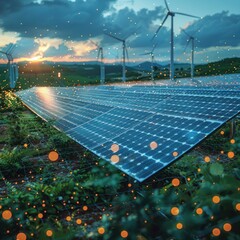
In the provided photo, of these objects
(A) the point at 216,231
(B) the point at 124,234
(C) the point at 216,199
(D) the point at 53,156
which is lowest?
(D) the point at 53,156

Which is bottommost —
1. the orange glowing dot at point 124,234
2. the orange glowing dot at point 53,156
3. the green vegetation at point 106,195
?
the orange glowing dot at point 53,156

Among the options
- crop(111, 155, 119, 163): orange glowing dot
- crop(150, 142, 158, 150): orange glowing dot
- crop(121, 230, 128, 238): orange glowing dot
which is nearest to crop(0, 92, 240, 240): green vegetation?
crop(121, 230, 128, 238): orange glowing dot

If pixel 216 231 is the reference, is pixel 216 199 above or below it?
above

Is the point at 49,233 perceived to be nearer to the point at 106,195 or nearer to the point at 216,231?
the point at 216,231

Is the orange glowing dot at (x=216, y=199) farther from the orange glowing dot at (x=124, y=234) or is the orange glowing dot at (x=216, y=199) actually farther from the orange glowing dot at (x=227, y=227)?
the orange glowing dot at (x=124, y=234)

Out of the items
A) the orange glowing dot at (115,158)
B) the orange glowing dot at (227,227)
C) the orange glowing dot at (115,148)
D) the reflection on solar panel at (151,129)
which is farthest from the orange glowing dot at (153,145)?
the orange glowing dot at (227,227)

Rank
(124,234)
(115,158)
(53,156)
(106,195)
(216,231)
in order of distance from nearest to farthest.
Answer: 1. (124,234)
2. (216,231)
3. (115,158)
4. (106,195)
5. (53,156)

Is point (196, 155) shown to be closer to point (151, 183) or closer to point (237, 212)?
point (151, 183)

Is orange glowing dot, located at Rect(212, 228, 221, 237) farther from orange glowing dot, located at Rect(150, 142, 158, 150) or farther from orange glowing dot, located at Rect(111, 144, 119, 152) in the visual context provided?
orange glowing dot, located at Rect(111, 144, 119, 152)

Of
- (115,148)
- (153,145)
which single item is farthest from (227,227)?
(115,148)
